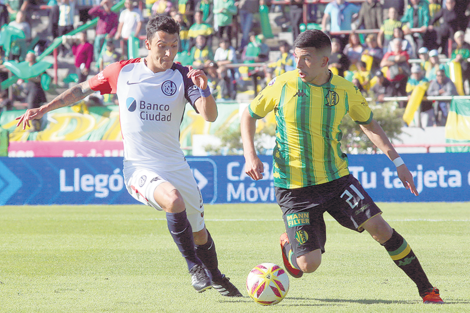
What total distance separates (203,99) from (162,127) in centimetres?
45

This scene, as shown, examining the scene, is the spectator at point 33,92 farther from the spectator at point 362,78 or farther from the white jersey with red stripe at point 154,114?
the white jersey with red stripe at point 154,114

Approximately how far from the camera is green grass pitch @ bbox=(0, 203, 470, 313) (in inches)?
197

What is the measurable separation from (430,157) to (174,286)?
33.9ft

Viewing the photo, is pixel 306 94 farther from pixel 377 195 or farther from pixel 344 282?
pixel 377 195

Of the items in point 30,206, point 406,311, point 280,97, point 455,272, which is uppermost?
point 280,97

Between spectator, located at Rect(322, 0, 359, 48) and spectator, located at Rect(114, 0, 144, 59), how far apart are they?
235 inches

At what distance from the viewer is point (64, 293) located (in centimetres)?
545

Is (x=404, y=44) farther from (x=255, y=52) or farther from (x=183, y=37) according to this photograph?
(x=183, y=37)

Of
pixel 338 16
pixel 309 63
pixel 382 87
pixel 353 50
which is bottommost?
pixel 382 87

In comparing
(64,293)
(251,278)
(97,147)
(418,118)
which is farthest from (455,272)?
(97,147)

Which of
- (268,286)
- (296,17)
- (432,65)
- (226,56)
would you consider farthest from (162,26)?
(296,17)

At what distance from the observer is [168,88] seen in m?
5.27

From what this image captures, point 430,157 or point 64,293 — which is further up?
point 64,293

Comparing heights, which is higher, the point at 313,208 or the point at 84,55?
the point at 313,208
